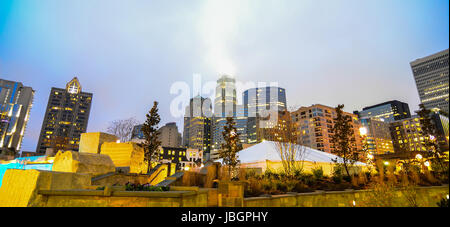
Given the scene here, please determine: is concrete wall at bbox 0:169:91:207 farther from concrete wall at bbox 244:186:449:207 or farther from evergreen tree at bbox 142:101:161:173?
evergreen tree at bbox 142:101:161:173

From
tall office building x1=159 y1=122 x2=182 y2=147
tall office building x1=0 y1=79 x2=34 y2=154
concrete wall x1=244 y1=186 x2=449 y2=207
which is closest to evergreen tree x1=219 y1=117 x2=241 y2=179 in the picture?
concrete wall x1=244 y1=186 x2=449 y2=207

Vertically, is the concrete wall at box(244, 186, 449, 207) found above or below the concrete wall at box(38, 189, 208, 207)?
A: below

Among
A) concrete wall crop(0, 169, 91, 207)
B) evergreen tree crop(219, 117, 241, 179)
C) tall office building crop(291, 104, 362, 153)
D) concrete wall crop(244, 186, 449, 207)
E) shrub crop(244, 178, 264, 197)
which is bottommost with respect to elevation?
Result: concrete wall crop(244, 186, 449, 207)

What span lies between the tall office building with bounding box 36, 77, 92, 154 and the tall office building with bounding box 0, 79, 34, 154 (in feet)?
62.6

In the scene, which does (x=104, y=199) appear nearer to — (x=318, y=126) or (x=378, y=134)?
(x=318, y=126)

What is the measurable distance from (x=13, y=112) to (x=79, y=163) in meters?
130

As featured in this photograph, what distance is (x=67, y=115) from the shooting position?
135000 millimetres

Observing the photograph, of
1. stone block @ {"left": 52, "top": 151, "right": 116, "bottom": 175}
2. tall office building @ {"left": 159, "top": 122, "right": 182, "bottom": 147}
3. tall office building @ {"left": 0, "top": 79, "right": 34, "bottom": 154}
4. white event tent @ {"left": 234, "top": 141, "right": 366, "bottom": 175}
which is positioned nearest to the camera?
stone block @ {"left": 52, "top": 151, "right": 116, "bottom": 175}

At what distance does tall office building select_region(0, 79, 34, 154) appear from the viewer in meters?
87.9

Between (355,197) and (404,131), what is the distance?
447 feet
